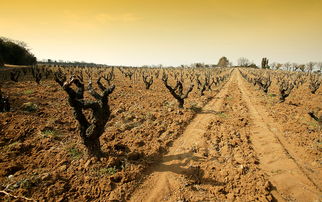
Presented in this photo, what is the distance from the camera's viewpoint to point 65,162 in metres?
5.29

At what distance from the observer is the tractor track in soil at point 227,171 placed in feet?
14.1

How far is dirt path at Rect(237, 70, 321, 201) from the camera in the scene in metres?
4.39

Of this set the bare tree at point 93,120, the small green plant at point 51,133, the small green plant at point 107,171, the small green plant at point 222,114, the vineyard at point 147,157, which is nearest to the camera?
the vineyard at point 147,157

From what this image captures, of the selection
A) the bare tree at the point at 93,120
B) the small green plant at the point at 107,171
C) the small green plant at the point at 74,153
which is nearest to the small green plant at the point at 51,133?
the small green plant at the point at 74,153


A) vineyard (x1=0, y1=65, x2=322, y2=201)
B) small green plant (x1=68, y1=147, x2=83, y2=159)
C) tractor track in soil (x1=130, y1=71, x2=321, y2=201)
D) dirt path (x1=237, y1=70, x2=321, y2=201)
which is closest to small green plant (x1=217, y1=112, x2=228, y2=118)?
vineyard (x1=0, y1=65, x2=322, y2=201)

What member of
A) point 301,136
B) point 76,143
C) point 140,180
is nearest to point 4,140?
point 76,143

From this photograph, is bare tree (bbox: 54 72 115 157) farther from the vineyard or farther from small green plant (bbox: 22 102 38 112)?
small green plant (bbox: 22 102 38 112)

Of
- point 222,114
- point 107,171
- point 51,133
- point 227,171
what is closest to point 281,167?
point 227,171

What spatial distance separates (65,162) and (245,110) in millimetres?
12675

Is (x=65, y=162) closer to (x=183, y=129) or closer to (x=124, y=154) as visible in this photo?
(x=124, y=154)

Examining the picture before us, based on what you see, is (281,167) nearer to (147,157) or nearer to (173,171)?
(173,171)

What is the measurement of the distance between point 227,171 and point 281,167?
2.25 metres

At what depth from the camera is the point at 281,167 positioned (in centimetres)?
550

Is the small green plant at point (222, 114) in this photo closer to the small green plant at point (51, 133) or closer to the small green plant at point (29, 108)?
the small green plant at point (51, 133)
